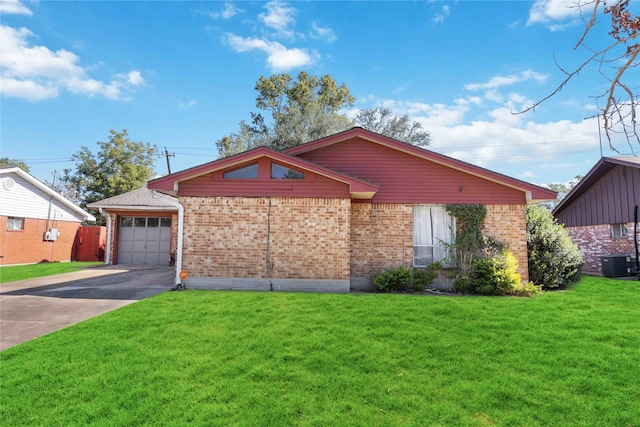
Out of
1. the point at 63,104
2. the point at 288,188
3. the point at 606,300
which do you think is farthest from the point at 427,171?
the point at 63,104

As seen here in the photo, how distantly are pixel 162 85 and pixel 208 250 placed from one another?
30.5ft

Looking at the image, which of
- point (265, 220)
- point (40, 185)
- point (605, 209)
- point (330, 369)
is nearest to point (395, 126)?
point (605, 209)

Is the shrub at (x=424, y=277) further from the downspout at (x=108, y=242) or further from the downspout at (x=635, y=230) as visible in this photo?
the downspout at (x=108, y=242)

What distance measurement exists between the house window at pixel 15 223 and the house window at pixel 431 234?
20.5 m

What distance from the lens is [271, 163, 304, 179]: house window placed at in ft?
32.8

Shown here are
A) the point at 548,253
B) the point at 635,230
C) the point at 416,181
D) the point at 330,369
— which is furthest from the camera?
the point at 635,230

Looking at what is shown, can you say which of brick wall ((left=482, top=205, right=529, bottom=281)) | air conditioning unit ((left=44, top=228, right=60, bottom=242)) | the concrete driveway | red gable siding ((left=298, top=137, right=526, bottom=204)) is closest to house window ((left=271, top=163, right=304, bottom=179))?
red gable siding ((left=298, top=137, right=526, bottom=204))

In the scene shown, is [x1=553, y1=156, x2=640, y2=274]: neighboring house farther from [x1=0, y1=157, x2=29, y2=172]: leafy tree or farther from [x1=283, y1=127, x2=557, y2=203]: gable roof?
[x1=0, y1=157, x2=29, y2=172]: leafy tree

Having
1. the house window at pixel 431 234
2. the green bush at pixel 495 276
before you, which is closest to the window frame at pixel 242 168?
the house window at pixel 431 234

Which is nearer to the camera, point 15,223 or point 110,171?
point 15,223

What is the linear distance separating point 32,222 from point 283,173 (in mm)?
17656

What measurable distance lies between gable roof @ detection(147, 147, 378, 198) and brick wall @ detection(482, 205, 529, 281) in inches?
166

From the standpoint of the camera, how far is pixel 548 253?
11.3m

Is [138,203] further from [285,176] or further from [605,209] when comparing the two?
[605,209]
